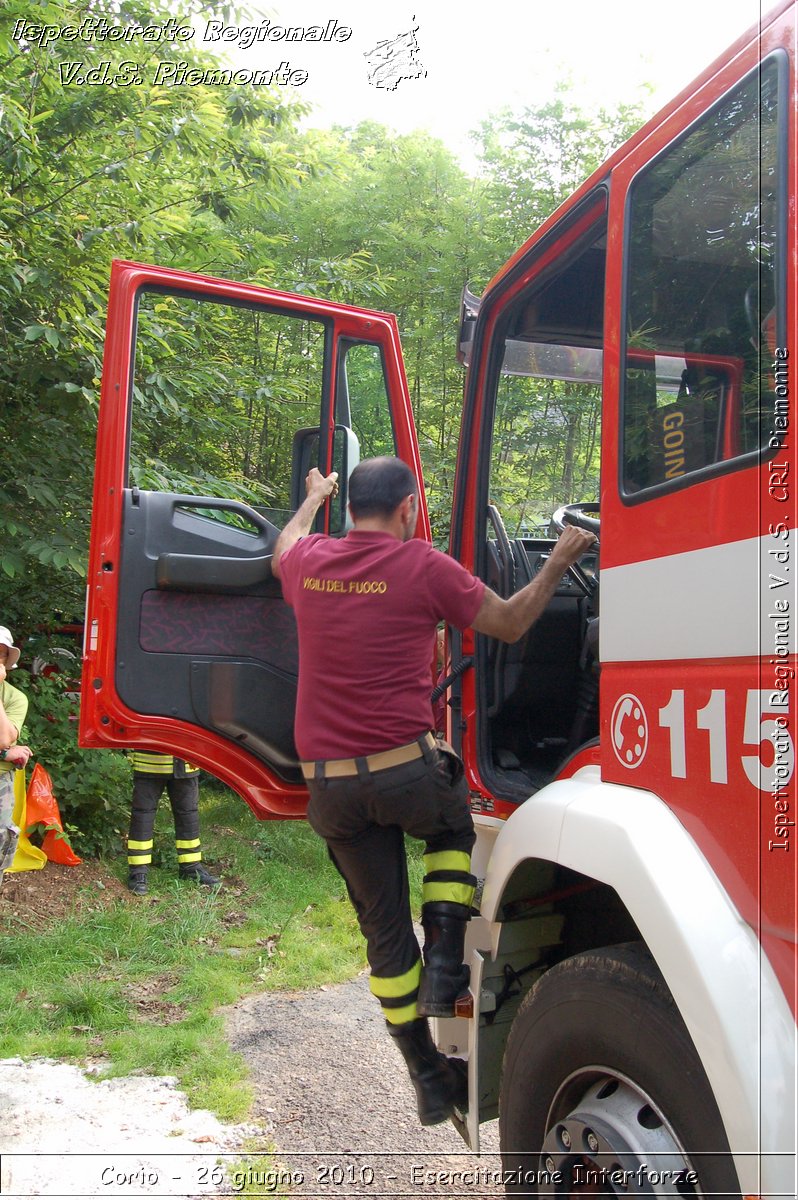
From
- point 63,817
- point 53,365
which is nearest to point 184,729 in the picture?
point 53,365

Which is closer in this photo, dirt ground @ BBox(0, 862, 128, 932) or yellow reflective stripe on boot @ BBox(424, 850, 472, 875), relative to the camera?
yellow reflective stripe on boot @ BBox(424, 850, 472, 875)

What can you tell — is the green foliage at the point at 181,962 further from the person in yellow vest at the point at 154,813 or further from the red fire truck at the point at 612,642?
the red fire truck at the point at 612,642

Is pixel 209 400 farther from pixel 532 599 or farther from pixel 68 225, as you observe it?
pixel 532 599

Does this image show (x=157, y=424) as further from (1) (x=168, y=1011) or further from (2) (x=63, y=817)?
(1) (x=168, y=1011)

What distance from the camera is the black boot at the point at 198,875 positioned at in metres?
6.02

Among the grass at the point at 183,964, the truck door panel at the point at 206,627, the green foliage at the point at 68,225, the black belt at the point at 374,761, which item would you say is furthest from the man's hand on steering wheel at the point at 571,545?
the green foliage at the point at 68,225

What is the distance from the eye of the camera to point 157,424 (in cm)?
586

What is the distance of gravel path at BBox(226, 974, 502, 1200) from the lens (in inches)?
118

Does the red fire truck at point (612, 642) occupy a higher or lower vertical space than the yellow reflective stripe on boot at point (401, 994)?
higher

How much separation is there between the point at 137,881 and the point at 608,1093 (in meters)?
4.60

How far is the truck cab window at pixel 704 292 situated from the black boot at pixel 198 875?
4931 millimetres

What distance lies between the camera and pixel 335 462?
305cm

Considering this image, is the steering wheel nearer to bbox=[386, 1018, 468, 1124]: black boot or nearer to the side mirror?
the side mirror

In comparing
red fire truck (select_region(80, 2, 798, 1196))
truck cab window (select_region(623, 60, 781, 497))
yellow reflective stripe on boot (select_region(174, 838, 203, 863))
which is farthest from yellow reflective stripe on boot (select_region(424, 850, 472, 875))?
yellow reflective stripe on boot (select_region(174, 838, 203, 863))
